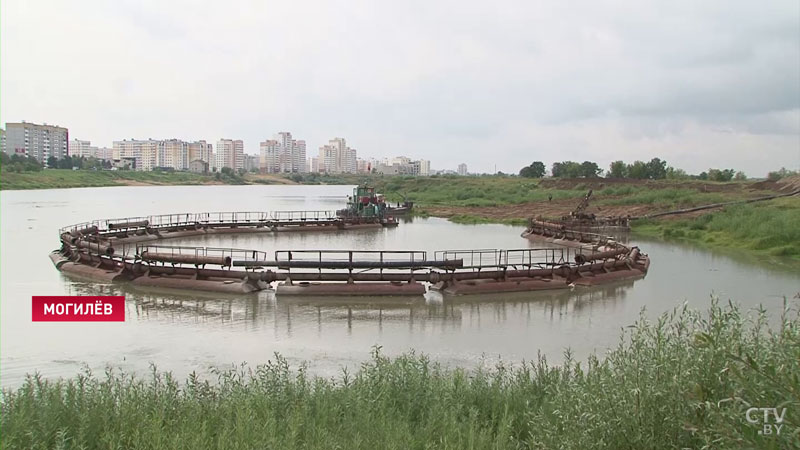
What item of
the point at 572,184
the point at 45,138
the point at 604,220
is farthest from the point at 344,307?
the point at 45,138

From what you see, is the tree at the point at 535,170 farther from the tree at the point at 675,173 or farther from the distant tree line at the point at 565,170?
the tree at the point at 675,173

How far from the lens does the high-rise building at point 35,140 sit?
158 meters

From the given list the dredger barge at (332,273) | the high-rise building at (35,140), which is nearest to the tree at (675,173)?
→ the dredger barge at (332,273)

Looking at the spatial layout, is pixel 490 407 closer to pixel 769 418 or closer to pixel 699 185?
pixel 769 418

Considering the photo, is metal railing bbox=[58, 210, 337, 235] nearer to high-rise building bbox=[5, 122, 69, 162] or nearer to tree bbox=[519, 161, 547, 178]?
tree bbox=[519, 161, 547, 178]

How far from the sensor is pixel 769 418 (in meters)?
3.95

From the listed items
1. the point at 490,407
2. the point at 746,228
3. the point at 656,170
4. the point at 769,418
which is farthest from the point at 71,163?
the point at 769,418

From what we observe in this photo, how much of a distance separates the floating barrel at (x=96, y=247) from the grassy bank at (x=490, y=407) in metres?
15.0

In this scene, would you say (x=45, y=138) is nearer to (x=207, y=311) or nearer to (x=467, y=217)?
(x=467, y=217)

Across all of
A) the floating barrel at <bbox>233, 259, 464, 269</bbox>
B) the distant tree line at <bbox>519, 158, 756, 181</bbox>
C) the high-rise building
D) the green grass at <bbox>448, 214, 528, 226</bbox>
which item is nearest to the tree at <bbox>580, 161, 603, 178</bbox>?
the distant tree line at <bbox>519, 158, 756, 181</bbox>

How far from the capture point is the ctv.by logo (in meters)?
3.77

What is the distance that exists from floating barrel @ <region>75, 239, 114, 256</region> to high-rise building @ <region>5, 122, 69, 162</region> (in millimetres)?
152898

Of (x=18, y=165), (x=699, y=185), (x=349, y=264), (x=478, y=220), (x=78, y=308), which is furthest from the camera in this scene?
(x=18, y=165)

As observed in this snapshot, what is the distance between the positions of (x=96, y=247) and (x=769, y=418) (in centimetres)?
2318
